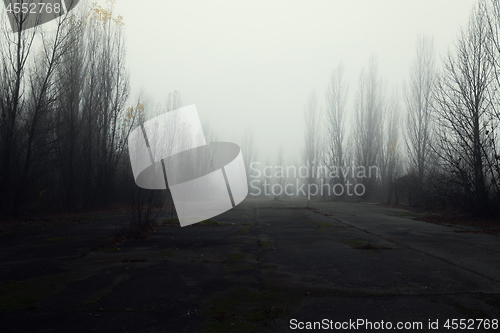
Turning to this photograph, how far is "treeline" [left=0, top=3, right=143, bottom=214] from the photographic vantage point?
41.0 ft

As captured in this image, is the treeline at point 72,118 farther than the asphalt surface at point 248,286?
Yes

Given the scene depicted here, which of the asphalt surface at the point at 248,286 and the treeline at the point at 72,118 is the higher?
the treeline at the point at 72,118

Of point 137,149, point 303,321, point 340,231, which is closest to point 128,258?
point 303,321

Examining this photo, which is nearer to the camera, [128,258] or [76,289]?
[76,289]

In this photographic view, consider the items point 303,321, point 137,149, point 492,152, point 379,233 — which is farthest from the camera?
point 137,149

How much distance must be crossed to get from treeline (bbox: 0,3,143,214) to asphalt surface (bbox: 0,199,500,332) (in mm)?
8217

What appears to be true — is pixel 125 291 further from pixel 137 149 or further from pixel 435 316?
pixel 137 149

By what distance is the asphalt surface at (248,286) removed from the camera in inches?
105

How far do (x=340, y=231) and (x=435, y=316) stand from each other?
19.4 feet

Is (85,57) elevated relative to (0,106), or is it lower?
elevated

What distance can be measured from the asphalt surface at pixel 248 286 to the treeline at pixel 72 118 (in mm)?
8217

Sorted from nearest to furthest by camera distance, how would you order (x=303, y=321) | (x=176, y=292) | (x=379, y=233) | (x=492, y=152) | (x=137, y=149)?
(x=303, y=321) → (x=176, y=292) → (x=379, y=233) → (x=492, y=152) → (x=137, y=149)

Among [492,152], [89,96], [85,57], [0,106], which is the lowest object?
[492,152]

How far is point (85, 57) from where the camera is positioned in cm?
1858
